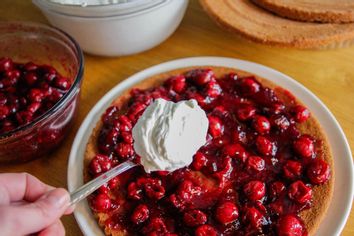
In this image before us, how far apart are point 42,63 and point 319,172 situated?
1.15 metres

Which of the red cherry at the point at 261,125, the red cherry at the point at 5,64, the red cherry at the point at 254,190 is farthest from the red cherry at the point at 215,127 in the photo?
the red cherry at the point at 5,64

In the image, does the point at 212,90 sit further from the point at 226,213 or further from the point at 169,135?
the point at 226,213

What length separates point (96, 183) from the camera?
119 cm

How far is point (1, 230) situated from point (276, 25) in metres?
1.17

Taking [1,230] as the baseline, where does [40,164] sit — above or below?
below

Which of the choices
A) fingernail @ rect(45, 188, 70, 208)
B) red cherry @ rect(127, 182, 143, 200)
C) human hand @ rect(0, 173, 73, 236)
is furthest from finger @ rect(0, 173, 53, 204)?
red cherry @ rect(127, 182, 143, 200)

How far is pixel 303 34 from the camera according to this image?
1507 millimetres

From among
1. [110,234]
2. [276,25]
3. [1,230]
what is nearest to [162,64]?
[276,25]

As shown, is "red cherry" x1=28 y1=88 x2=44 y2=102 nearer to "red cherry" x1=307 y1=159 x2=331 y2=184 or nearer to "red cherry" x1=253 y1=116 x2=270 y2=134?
"red cherry" x1=253 y1=116 x2=270 y2=134

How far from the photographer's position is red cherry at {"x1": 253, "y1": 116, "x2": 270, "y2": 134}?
1359mm

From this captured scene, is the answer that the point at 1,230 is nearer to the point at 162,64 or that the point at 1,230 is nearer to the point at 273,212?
the point at 273,212

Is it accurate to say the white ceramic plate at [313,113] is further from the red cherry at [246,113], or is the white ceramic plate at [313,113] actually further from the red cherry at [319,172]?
the red cherry at [246,113]

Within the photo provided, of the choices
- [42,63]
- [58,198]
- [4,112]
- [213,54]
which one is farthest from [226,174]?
[42,63]

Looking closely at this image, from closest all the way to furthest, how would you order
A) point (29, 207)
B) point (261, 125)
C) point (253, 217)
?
1. point (29, 207)
2. point (253, 217)
3. point (261, 125)
